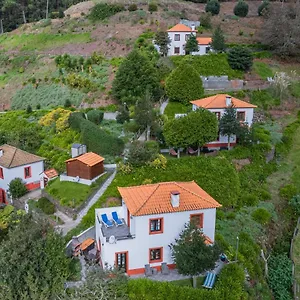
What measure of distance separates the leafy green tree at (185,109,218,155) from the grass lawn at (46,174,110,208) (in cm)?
698

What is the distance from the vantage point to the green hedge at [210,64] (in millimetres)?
47869

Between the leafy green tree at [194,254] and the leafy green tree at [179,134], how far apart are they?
11.7 meters

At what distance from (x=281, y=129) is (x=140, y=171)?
16854 mm

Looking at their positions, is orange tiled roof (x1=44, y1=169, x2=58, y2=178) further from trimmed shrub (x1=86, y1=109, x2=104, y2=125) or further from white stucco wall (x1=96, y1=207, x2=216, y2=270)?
white stucco wall (x1=96, y1=207, x2=216, y2=270)

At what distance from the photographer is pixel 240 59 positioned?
161ft

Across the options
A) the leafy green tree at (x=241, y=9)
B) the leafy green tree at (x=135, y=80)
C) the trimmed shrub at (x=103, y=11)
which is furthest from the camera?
the leafy green tree at (x=241, y=9)

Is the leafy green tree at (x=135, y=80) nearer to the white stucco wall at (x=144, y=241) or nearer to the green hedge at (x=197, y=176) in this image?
the green hedge at (x=197, y=176)

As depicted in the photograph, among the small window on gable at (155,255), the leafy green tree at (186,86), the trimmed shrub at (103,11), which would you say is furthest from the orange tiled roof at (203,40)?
the small window on gable at (155,255)

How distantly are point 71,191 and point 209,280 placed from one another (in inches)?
489

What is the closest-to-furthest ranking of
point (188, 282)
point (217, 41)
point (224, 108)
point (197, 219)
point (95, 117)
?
1. point (188, 282)
2. point (197, 219)
3. point (224, 108)
4. point (95, 117)
5. point (217, 41)

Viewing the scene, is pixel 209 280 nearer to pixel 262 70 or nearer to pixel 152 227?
pixel 152 227

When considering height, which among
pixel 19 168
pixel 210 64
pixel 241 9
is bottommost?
pixel 19 168

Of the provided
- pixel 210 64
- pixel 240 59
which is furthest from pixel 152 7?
pixel 240 59

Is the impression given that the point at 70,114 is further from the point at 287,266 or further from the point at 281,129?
the point at 287,266
